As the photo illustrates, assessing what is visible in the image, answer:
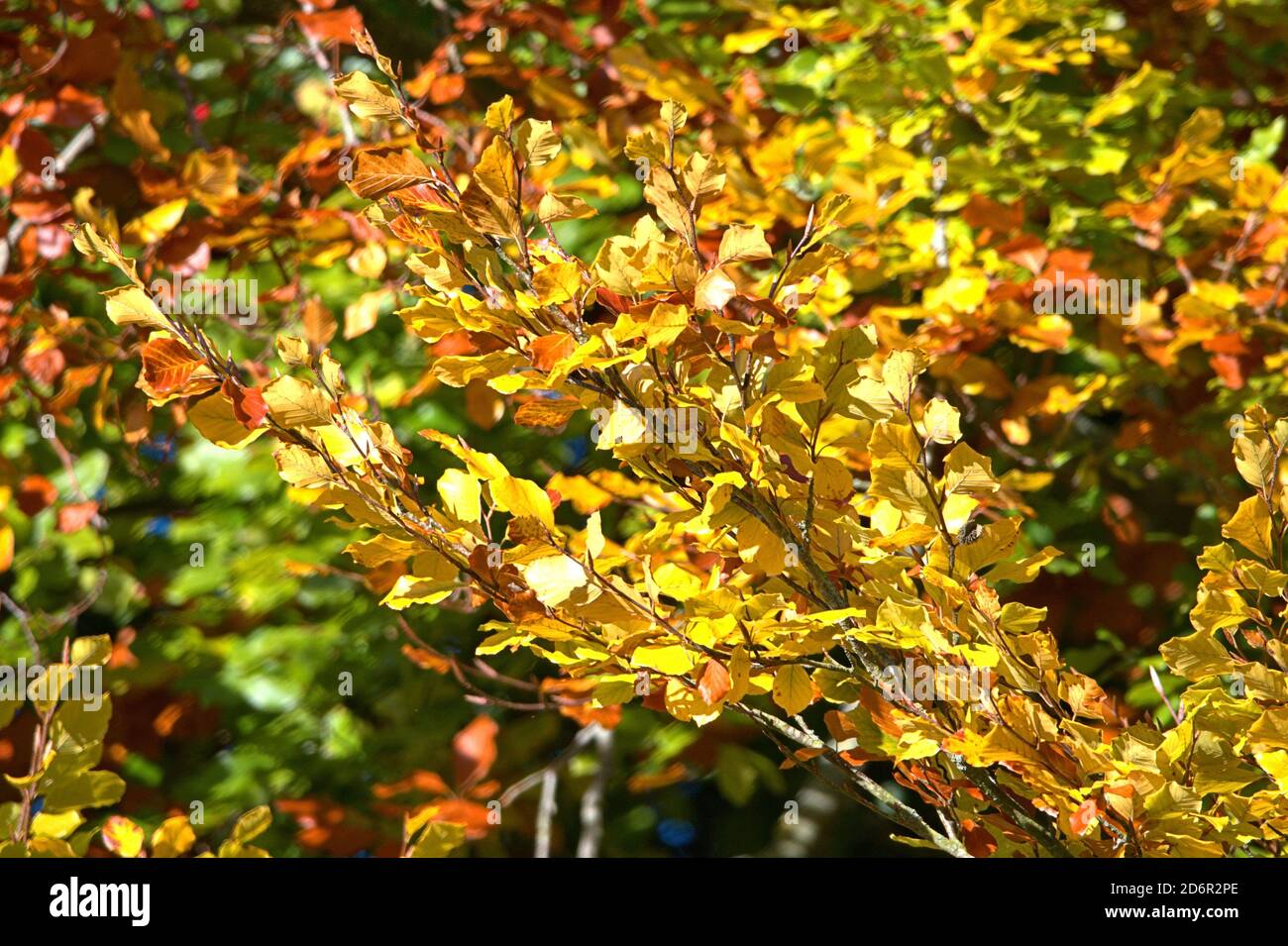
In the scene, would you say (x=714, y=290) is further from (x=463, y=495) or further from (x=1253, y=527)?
(x=1253, y=527)

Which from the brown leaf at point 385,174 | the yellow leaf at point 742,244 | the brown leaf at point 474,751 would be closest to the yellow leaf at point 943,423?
the yellow leaf at point 742,244

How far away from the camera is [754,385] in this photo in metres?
0.94

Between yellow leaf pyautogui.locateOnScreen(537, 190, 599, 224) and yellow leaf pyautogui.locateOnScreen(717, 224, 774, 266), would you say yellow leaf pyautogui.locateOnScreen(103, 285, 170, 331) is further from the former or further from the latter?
yellow leaf pyautogui.locateOnScreen(717, 224, 774, 266)

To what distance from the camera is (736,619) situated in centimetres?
88

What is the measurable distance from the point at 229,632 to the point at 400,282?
24.1 inches

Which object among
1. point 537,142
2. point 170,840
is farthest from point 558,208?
point 170,840

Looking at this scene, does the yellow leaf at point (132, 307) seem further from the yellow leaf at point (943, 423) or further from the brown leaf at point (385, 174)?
the yellow leaf at point (943, 423)

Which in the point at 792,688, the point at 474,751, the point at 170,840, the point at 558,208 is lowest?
the point at 474,751

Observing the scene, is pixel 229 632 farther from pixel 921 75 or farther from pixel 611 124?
pixel 921 75

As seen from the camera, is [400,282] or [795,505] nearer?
[795,505]

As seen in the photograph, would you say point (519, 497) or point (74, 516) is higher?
point (519, 497)

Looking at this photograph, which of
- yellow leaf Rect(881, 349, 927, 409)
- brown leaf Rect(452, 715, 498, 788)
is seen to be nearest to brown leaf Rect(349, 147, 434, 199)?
yellow leaf Rect(881, 349, 927, 409)

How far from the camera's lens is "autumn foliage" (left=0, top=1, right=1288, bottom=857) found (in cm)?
89
